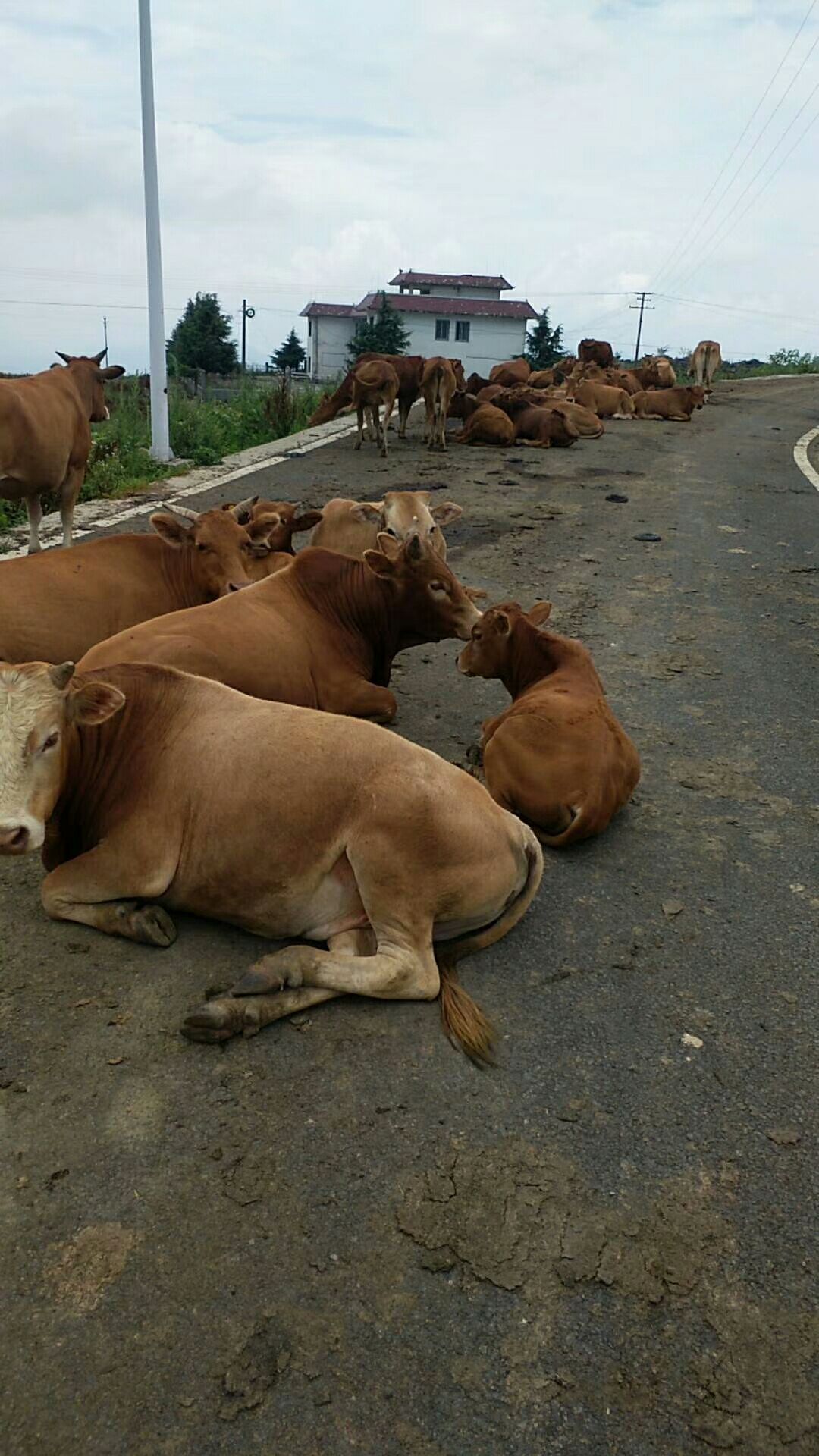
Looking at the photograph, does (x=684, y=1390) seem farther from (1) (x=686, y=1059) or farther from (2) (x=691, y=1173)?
(1) (x=686, y=1059)

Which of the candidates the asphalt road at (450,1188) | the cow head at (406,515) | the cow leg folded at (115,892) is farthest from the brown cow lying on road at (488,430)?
the cow leg folded at (115,892)

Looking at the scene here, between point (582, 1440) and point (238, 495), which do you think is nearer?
point (582, 1440)

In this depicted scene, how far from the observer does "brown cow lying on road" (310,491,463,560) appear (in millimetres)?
7410

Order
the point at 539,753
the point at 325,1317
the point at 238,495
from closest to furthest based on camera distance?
the point at 325,1317 < the point at 539,753 < the point at 238,495

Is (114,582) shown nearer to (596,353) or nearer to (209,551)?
(209,551)

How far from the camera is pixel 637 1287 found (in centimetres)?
263

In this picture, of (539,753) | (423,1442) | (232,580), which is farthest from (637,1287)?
(232,580)

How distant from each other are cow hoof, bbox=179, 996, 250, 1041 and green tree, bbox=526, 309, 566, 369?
61461 mm

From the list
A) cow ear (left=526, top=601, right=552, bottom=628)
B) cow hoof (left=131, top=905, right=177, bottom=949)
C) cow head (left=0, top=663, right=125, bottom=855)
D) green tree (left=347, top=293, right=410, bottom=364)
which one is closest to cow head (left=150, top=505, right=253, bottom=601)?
cow ear (left=526, top=601, right=552, bottom=628)

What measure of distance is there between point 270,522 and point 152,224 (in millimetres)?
8649

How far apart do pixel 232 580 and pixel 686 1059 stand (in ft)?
13.7

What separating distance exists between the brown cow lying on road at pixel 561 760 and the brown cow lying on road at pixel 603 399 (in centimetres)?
1903

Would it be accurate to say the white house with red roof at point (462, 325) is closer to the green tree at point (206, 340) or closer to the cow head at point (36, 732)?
the green tree at point (206, 340)

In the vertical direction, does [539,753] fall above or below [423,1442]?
above
